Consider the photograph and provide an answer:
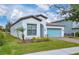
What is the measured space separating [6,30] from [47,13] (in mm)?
405

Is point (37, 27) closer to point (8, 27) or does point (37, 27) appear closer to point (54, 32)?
point (54, 32)

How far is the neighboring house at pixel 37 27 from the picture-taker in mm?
2104

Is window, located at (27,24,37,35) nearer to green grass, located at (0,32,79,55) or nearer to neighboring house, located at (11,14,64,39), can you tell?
neighboring house, located at (11,14,64,39)

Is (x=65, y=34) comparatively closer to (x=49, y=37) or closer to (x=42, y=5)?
(x=49, y=37)

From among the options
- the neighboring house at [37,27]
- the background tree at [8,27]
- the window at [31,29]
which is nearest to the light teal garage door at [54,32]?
the neighboring house at [37,27]

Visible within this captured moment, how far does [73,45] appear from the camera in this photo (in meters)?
2.12

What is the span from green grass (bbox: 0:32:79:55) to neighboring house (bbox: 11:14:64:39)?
0.21 feet

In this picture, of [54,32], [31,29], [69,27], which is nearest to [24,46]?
[31,29]

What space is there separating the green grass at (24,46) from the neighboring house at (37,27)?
0.06 m

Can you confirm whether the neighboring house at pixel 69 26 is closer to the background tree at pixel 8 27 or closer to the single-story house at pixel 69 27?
the single-story house at pixel 69 27

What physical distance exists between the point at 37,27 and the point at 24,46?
0.69ft

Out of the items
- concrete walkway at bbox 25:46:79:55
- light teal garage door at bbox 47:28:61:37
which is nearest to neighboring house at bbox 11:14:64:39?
light teal garage door at bbox 47:28:61:37

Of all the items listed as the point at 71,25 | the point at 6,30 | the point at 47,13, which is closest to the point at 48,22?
the point at 47,13

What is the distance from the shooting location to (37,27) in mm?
2127
